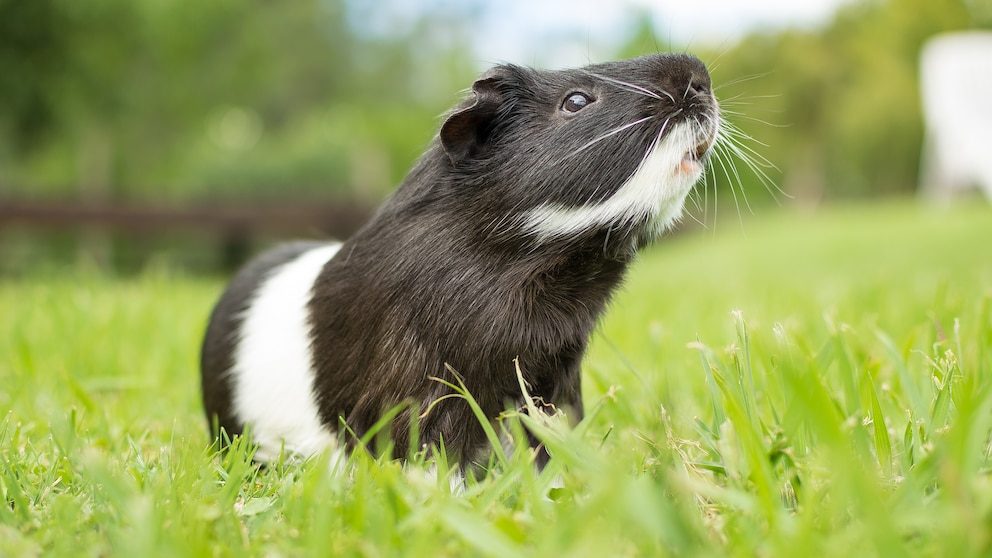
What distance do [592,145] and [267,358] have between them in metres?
1.27

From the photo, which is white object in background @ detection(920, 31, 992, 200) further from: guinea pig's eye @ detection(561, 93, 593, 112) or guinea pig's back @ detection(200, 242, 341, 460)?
guinea pig's back @ detection(200, 242, 341, 460)

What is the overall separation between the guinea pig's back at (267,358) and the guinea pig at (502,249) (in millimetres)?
23

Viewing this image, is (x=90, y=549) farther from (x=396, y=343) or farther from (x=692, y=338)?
(x=692, y=338)

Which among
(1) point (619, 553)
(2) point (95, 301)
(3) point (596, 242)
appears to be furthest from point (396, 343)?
(2) point (95, 301)

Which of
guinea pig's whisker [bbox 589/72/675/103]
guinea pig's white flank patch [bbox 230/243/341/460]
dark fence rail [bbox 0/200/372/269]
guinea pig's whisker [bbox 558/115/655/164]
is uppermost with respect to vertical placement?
guinea pig's whisker [bbox 589/72/675/103]

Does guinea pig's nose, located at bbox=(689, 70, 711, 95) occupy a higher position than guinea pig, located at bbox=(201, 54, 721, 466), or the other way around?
guinea pig's nose, located at bbox=(689, 70, 711, 95)

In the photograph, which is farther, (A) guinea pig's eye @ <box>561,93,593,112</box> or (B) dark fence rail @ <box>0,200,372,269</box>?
(B) dark fence rail @ <box>0,200,372,269</box>

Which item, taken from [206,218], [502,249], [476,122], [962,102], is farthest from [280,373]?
[962,102]

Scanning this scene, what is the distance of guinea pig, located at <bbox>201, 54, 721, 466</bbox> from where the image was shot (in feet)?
7.00

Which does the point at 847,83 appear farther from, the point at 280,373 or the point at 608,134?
the point at 280,373

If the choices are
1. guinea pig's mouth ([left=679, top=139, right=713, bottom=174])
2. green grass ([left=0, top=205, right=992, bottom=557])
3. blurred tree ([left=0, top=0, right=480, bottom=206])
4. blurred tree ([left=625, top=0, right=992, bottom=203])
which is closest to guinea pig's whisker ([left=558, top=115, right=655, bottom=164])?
guinea pig's mouth ([left=679, top=139, right=713, bottom=174])

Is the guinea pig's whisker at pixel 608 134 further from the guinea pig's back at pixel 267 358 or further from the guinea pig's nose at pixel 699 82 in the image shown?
the guinea pig's back at pixel 267 358

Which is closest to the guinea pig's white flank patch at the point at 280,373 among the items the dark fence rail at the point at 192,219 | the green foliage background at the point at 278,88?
the green foliage background at the point at 278,88

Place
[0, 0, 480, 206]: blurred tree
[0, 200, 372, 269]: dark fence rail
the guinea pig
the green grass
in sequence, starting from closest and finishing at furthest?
the green grass < the guinea pig < [0, 200, 372, 269]: dark fence rail < [0, 0, 480, 206]: blurred tree
